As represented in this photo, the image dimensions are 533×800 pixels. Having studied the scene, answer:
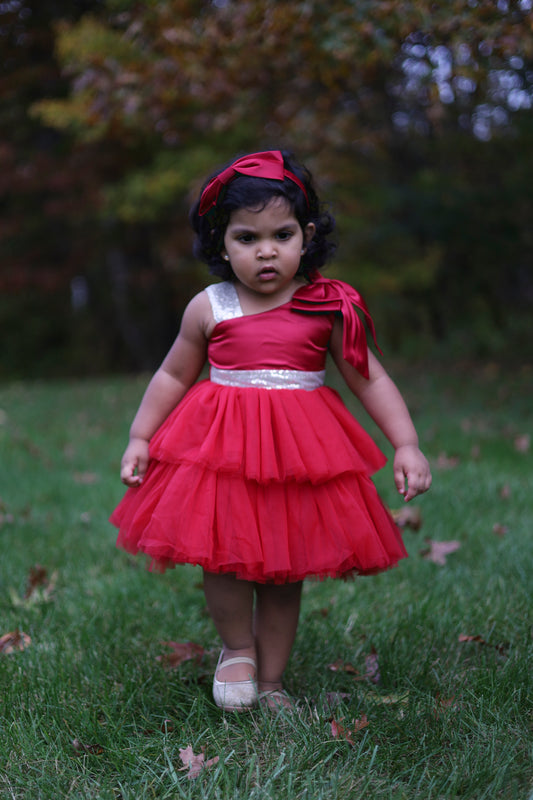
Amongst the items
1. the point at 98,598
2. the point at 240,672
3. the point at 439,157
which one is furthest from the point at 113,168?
the point at 240,672

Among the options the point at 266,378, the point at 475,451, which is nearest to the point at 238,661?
the point at 266,378

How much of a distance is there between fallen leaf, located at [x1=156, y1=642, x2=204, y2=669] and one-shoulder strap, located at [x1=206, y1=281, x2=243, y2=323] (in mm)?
1152

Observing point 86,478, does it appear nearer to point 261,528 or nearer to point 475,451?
point 475,451

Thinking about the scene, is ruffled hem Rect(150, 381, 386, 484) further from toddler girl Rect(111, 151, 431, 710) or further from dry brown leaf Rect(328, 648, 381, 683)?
dry brown leaf Rect(328, 648, 381, 683)

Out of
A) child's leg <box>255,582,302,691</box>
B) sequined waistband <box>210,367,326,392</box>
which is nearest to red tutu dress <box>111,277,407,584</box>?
sequined waistband <box>210,367,326,392</box>

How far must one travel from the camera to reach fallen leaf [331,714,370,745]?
195 cm

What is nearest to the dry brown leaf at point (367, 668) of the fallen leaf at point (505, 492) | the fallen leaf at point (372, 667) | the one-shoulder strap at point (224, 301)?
the fallen leaf at point (372, 667)

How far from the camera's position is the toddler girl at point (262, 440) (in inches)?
80.6

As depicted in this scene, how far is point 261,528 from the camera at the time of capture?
2047mm

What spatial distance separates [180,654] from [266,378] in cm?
105

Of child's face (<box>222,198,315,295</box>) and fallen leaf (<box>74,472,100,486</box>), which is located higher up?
child's face (<box>222,198,315,295</box>)

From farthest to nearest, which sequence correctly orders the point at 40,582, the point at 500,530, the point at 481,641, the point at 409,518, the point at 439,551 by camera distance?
the point at 409,518 → the point at 500,530 → the point at 439,551 → the point at 40,582 → the point at 481,641

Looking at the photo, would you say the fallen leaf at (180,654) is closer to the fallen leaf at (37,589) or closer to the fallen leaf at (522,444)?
the fallen leaf at (37,589)

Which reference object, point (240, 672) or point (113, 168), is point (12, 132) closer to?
point (113, 168)
